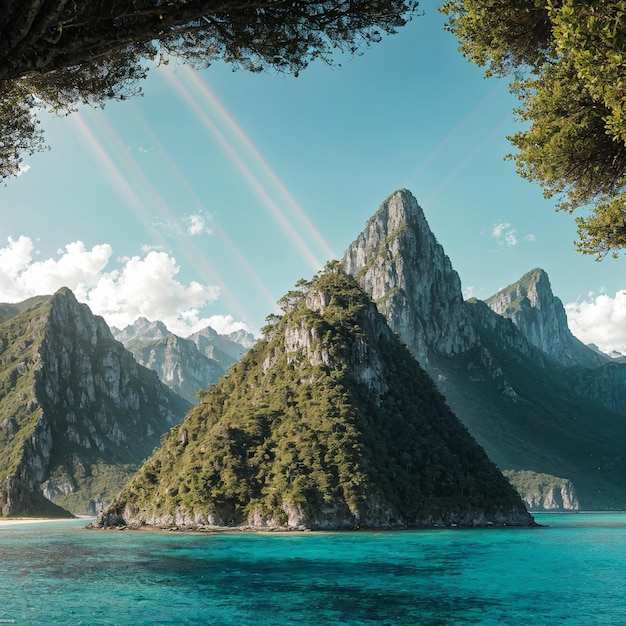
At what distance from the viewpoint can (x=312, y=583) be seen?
43.8 meters

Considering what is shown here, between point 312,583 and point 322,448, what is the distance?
7405 centimetres

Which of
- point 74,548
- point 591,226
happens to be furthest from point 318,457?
point 591,226

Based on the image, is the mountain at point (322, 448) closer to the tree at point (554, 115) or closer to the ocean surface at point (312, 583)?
the ocean surface at point (312, 583)

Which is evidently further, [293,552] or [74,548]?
[74,548]

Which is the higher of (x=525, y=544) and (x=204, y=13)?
(x=204, y=13)

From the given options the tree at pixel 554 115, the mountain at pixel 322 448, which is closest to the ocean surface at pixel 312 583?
the tree at pixel 554 115

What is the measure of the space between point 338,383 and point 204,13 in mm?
129003

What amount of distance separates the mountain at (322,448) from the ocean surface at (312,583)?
29.7 metres

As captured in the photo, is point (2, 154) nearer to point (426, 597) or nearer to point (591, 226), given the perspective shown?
point (591, 226)

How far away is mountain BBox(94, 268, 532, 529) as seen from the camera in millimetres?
109625

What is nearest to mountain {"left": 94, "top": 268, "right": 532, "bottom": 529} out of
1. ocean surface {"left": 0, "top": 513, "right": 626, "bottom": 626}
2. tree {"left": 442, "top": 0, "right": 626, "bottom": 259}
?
ocean surface {"left": 0, "top": 513, "right": 626, "bottom": 626}

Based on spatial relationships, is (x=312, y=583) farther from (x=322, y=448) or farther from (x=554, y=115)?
(x=322, y=448)

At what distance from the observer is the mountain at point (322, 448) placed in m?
110

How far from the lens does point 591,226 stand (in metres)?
18.8
